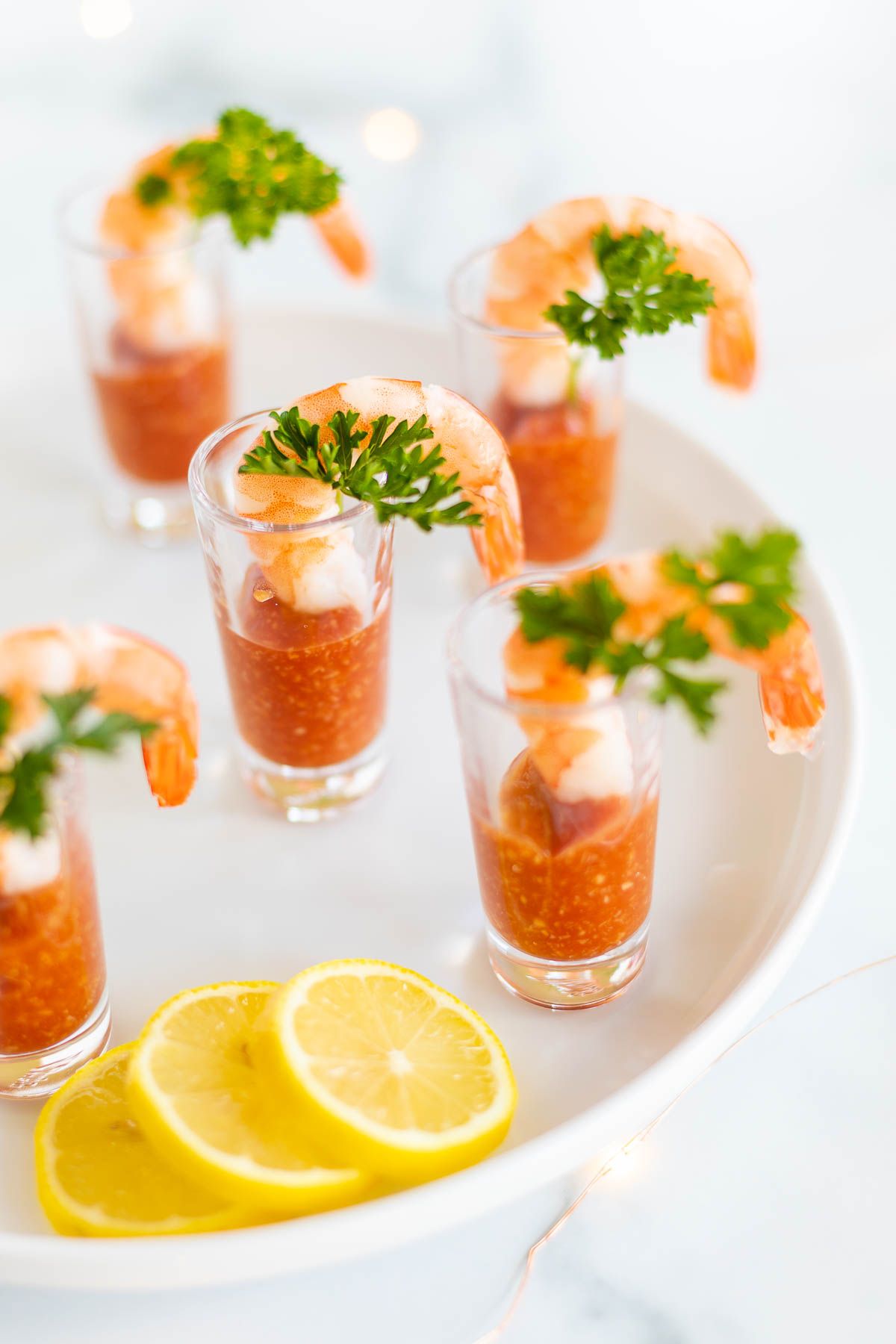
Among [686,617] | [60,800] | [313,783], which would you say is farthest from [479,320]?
[60,800]

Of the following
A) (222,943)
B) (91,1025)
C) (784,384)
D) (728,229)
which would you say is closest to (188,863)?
(222,943)

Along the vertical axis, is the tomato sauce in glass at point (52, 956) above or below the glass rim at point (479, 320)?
below

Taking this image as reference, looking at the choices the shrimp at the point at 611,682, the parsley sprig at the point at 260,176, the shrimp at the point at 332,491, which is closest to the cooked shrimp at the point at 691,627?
the shrimp at the point at 611,682

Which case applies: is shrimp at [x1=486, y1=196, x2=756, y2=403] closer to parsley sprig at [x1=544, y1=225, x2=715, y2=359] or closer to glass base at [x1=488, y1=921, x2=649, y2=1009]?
parsley sprig at [x1=544, y1=225, x2=715, y2=359]

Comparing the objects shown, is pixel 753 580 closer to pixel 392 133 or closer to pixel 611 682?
pixel 611 682

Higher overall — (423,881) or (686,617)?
(686,617)

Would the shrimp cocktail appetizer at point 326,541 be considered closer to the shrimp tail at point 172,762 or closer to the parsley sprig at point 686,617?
the shrimp tail at point 172,762
